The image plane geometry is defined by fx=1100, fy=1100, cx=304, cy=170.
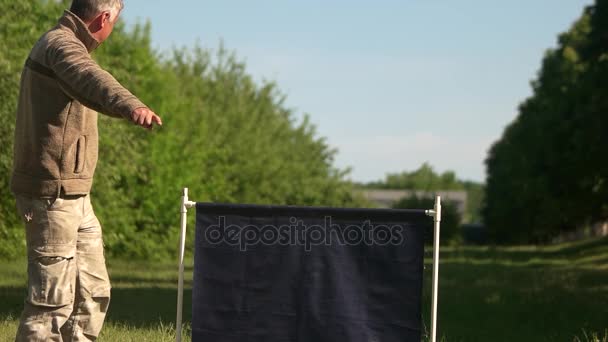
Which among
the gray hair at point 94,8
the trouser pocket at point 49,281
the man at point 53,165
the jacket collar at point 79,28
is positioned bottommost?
the trouser pocket at point 49,281

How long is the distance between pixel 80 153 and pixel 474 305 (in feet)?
40.8

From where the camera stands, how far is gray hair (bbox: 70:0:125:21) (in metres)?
6.06

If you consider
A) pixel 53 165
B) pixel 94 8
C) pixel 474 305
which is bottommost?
pixel 474 305

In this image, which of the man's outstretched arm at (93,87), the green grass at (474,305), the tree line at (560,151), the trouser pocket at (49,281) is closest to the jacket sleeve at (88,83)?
the man's outstretched arm at (93,87)

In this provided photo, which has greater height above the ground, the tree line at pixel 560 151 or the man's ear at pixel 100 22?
the tree line at pixel 560 151

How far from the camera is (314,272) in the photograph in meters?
6.38

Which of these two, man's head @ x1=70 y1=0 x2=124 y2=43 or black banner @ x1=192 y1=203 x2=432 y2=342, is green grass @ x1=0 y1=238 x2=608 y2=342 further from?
man's head @ x1=70 y1=0 x2=124 y2=43

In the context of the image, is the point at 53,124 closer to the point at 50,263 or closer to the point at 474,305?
the point at 50,263

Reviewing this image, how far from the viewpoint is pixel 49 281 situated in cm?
609

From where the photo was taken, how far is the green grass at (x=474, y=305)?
12.0 metres

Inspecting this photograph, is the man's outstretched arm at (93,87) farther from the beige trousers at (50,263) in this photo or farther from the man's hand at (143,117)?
the beige trousers at (50,263)

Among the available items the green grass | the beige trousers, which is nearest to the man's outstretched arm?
the beige trousers

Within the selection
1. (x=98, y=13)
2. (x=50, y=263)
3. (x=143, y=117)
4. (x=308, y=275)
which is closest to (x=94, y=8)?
(x=98, y=13)

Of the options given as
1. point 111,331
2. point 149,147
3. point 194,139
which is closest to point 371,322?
point 111,331
